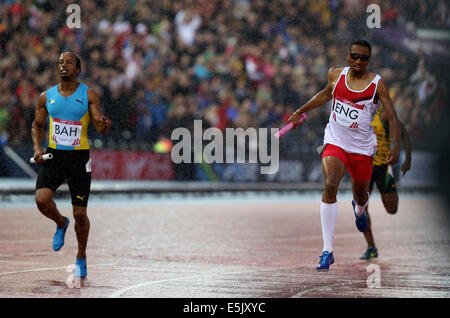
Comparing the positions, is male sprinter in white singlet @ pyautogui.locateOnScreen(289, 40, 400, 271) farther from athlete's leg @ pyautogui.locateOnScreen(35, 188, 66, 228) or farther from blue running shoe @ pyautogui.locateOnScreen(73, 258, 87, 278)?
athlete's leg @ pyautogui.locateOnScreen(35, 188, 66, 228)

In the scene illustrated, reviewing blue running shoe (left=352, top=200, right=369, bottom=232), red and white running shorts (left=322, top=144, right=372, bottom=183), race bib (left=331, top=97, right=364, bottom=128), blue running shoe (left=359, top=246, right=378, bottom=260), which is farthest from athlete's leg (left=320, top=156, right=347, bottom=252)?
blue running shoe (left=359, top=246, right=378, bottom=260)

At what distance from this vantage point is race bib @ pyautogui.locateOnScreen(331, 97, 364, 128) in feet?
34.0

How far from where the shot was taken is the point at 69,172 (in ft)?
32.7

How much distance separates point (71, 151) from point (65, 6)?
62.3 feet

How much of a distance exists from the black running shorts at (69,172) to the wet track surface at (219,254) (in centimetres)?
90

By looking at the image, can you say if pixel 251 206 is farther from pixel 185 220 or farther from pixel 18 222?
pixel 18 222

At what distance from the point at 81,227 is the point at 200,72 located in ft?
62.3

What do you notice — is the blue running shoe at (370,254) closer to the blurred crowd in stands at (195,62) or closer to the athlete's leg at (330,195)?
the athlete's leg at (330,195)

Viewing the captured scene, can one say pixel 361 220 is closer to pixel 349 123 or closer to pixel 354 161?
pixel 354 161

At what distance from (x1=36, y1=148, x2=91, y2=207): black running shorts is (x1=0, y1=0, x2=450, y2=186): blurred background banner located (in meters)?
16.7

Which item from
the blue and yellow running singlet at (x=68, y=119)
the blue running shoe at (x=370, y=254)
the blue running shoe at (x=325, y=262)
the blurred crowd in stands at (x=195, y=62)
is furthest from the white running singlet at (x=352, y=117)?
the blurred crowd in stands at (x=195, y=62)

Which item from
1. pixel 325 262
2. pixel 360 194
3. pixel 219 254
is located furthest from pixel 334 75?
pixel 219 254

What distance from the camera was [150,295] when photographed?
8.67 m
